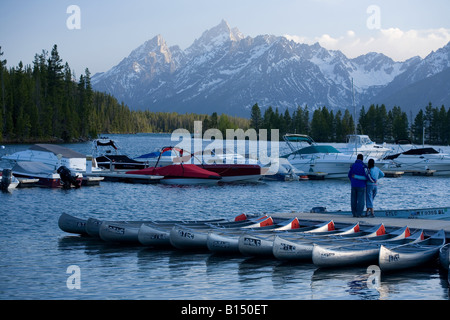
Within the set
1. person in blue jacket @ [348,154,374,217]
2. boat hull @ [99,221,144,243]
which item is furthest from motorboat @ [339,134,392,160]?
boat hull @ [99,221,144,243]

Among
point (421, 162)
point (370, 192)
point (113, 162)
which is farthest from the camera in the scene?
point (421, 162)

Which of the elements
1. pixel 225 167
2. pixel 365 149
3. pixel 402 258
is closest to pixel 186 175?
pixel 225 167

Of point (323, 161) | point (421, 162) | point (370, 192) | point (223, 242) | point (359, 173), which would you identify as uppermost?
point (359, 173)

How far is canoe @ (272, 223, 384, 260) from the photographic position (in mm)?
19719

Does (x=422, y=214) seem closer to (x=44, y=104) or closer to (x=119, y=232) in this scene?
(x=119, y=232)

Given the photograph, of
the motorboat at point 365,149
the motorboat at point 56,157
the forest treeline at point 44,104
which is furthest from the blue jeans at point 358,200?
the forest treeline at point 44,104

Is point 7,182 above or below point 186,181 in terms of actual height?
above

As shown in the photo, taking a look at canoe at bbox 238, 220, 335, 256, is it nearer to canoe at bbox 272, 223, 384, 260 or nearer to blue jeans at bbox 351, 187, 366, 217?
canoe at bbox 272, 223, 384, 260

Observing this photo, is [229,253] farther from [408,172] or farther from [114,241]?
[408,172]

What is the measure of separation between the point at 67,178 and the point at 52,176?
4.57 feet

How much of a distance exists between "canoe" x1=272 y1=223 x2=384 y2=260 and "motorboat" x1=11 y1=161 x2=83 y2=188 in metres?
29.1

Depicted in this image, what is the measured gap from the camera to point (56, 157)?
174 feet

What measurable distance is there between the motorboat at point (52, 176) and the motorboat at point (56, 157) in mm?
1510

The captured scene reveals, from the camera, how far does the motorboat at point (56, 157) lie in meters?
51.6
